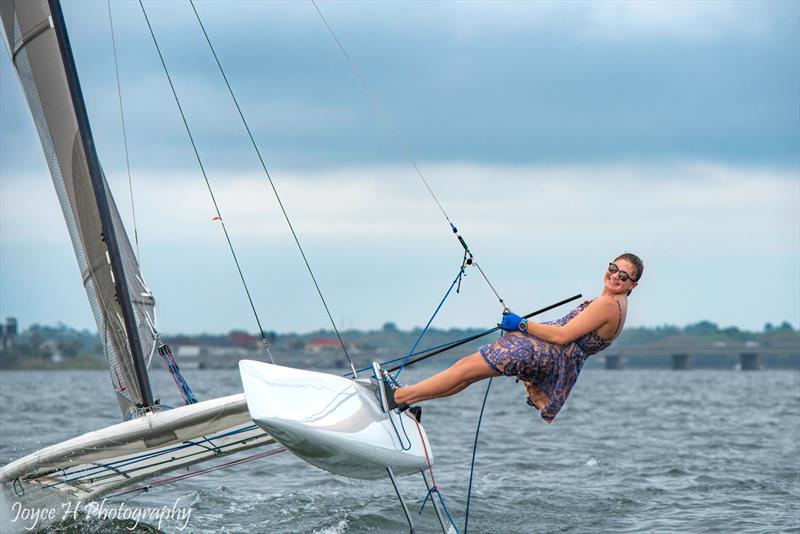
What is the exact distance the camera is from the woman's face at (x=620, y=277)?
23.8 feet

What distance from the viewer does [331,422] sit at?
22.0 ft

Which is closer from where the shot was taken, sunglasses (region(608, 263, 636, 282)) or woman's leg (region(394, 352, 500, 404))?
woman's leg (region(394, 352, 500, 404))

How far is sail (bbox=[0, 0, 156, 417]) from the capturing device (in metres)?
8.28

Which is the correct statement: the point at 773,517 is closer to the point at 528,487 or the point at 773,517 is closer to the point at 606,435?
the point at 528,487

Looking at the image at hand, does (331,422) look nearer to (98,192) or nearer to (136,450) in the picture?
(136,450)

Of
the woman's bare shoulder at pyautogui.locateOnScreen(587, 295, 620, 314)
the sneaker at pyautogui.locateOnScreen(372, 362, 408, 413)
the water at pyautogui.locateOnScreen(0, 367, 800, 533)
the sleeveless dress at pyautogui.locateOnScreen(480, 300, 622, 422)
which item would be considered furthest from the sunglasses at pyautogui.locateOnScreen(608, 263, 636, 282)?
the water at pyautogui.locateOnScreen(0, 367, 800, 533)

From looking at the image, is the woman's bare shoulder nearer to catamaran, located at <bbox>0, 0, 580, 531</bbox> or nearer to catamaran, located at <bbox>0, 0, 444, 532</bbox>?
catamaran, located at <bbox>0, 0, 580, 531</bbox>

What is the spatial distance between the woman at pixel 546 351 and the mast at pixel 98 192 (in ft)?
6.67

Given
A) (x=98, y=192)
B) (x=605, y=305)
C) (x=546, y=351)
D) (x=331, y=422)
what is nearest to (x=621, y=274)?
(x=605, y=305)

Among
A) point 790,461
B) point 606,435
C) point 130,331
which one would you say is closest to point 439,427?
point 606,435

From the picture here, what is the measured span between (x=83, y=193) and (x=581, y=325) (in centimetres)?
389

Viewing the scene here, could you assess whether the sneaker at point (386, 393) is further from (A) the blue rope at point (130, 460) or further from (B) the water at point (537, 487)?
(B) the water at point (537, 487)

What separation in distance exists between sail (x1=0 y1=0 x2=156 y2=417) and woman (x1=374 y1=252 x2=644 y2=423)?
2.20 meters

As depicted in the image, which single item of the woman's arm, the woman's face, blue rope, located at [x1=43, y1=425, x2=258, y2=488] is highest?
the woman's face
